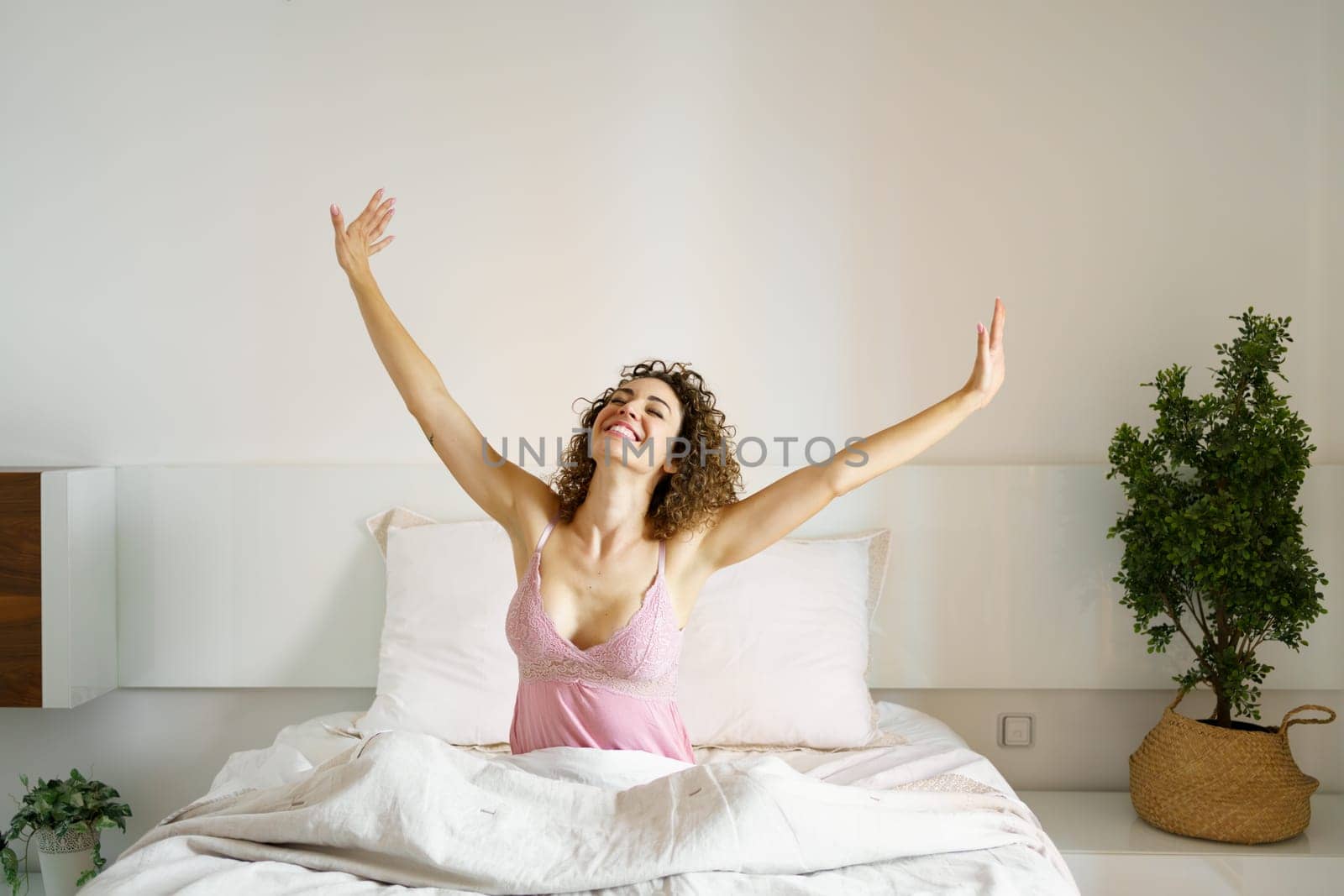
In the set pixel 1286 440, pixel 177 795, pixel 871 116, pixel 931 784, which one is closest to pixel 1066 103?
pixel 871 116

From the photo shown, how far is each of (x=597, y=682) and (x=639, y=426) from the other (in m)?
0.44

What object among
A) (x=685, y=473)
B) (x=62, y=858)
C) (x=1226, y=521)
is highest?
(x=685, y=473)

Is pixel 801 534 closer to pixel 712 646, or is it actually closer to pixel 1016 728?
pixel 712 646

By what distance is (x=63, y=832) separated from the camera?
2494 mm

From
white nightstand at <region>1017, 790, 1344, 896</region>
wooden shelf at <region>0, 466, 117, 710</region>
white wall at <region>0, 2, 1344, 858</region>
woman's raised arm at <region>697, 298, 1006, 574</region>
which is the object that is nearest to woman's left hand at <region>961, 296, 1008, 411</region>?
woman's raised arm at <region>697, 298, 1006, 574</region>

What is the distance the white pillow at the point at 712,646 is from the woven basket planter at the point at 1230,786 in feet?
2.04

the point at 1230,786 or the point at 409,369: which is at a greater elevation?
the point at 409,369

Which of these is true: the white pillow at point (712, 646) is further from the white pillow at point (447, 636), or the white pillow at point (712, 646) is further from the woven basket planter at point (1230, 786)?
the woven basket planter at point (1230, 786)

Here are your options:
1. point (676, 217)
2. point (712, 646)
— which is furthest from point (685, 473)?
point (676, 217)

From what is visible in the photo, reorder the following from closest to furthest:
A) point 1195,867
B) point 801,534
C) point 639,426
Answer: point 639,426
point 1195,867
point 801,534

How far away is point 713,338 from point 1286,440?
4.29 feet

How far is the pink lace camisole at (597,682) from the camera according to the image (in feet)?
6.04

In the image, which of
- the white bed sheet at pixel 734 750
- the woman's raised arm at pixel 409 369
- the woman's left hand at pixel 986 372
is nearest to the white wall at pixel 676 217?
the white bed sheet at pixel 734 750

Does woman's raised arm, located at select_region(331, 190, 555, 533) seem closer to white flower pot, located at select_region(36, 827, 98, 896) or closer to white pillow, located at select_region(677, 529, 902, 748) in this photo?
white pillow, located at select_region(677, 529, 902, 748)
